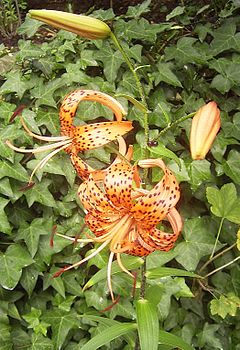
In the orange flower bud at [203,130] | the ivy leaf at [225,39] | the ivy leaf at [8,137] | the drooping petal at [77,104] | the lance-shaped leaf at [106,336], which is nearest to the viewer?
the orange flower bud at [203,130]

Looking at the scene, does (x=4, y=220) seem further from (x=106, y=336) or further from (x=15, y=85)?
(x=106, y=336)

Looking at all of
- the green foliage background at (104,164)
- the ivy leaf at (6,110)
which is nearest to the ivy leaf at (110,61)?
the green foliage background at (104,164)

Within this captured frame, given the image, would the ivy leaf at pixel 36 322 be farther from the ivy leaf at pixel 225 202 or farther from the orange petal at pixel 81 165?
the orange petal at pixel 81 165

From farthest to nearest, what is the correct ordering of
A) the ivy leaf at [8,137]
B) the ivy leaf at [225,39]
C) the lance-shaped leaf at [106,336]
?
1. the ivy leaf at [225,39]
2. the ivy leaf at [8,137]
3. the lance-shaped leaf at [106,336]

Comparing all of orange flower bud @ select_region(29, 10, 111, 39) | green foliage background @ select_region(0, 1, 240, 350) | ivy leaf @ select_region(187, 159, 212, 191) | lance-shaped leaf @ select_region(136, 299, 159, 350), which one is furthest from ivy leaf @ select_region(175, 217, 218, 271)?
orange flower bud @ select_region(29, 10, 111, 39)

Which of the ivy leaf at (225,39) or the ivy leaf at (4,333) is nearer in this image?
the ivy leaf at (4,333)

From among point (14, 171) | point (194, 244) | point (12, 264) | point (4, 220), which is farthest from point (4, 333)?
point (194, 244)
